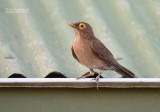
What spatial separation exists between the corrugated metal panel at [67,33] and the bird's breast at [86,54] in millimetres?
114

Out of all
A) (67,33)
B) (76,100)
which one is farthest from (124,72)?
(67,33)

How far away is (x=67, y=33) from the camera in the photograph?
4.40 metres

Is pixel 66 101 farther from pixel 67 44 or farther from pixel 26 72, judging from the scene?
pixel 67 44

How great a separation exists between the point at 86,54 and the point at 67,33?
0.45 m

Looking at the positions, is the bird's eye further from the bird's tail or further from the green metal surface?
the green metal surface

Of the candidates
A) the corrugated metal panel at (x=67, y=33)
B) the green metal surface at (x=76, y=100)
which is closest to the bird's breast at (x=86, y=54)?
the corrugated metal panel at (x=67, y=33)

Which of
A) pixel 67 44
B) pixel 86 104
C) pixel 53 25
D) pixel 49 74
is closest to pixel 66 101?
pixel 86 104

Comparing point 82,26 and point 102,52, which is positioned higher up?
point 82,26

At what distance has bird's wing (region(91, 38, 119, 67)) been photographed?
404 centimetres

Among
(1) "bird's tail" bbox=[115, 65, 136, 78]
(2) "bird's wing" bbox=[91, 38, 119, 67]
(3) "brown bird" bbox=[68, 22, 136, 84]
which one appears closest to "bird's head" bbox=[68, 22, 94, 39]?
(3) "brown bird" bbox=[68, 22, 136, 84]

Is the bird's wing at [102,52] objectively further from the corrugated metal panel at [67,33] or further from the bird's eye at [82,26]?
the bird's eye at [82,26]

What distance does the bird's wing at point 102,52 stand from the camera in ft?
13.2

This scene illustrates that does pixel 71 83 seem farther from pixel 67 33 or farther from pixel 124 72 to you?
pixel 67 33

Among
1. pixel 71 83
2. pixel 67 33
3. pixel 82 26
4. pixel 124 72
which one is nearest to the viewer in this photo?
pixel 71 83
